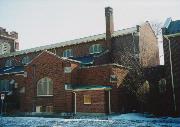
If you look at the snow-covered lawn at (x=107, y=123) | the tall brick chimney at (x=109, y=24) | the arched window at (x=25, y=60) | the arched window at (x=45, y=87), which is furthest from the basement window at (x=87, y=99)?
the arched window at (x=25, y=60)

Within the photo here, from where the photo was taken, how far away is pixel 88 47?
140 feet

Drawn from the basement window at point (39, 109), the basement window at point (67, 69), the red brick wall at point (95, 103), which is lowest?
the basement window at point (39, 109)

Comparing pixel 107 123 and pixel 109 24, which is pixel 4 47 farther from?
pixel 107 123

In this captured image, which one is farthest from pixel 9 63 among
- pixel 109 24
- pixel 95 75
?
pixel 95 75

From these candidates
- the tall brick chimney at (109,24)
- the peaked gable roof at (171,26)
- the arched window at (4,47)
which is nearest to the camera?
the peaked gable roof at (171,26)

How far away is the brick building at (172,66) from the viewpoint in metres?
29.7

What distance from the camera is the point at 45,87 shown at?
35.9 m

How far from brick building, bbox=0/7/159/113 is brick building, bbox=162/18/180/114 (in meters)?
5.37

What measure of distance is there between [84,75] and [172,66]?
10.8 m

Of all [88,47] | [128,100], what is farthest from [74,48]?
[128,100]

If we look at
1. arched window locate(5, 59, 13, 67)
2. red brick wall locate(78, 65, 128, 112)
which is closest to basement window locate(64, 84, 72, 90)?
red brick wall locate(78, 65, 128, 112)

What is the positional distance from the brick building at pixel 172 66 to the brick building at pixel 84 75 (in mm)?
5366

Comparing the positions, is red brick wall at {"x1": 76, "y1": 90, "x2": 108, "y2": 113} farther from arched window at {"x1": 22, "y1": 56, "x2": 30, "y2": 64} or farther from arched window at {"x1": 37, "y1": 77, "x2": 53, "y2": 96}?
arched window at {"x1": 22, "y1": 56, "x2": 30, "y2": 64}

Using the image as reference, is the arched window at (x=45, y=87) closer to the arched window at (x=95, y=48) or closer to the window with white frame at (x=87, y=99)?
the window with white frame at (x=87, y=99)
